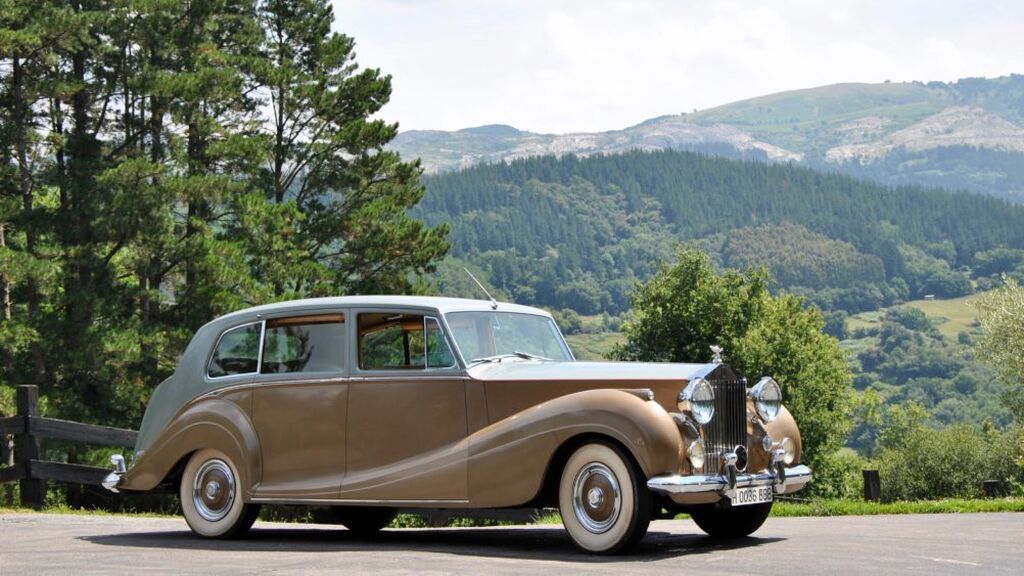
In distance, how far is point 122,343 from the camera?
33.5 meters

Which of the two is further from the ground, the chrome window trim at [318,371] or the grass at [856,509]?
the chrome window trim at [318,371]

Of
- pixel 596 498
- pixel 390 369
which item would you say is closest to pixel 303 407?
pixel 390 369

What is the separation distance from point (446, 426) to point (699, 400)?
7.12ft

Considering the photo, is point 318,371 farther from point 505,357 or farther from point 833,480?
point 833,480

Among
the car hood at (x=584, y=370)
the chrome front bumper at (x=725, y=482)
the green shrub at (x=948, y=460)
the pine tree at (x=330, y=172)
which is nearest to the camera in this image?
the chrome front bumper at (x=725, y=482)

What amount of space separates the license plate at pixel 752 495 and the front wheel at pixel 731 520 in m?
0.61

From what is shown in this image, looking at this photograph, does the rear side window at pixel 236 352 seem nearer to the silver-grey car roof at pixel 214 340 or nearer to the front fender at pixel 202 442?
the silver-grey car roof at pixel 214 340

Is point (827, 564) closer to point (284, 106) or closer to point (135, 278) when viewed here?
point (135, 278)

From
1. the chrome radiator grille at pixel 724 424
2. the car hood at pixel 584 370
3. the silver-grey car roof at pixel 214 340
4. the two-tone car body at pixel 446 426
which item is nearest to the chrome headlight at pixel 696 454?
the two-tone car body at pixel 446 426

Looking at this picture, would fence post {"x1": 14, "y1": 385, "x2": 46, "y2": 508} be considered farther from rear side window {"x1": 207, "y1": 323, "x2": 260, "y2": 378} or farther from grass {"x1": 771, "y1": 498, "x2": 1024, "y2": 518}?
grass {"x1": 771, "y1": 498, "x2": 1024, "y2": 518}

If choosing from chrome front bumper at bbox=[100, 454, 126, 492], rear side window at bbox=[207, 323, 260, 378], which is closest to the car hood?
rear side window at bbox=[207, 323, 260, 378]

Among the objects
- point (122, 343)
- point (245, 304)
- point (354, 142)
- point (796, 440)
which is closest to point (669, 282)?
point (354, 142)

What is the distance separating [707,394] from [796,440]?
1428 mm

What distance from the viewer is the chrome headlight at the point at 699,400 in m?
9.02
